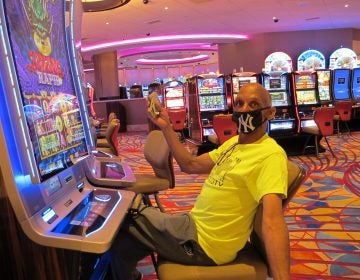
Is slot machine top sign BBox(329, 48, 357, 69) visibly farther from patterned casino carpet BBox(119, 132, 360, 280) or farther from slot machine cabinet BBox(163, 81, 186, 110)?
patterned casino carpet BBox(119, 132, 360, 280)

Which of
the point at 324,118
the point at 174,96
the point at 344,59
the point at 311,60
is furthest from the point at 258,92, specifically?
the point at 311,60

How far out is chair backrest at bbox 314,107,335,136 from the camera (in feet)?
17.9

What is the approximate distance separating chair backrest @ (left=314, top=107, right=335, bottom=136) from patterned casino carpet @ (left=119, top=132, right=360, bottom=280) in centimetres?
43

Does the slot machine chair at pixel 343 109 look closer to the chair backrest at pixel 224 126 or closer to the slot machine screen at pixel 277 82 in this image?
the slot machine screen at pixel 277 82

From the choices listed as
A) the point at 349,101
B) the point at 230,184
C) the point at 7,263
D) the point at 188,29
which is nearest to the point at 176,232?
the point at 230,184

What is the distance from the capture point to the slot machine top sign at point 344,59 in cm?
981

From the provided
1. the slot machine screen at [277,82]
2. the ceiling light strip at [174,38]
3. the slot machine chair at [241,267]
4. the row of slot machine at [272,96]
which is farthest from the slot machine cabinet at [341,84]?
the slot machine chair at [241,267]

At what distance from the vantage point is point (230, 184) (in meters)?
1.39

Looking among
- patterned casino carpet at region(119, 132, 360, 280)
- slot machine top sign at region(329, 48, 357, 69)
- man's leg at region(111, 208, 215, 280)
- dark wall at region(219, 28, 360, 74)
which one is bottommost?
patterned casino carpet at region(119, 132, 360, 280)

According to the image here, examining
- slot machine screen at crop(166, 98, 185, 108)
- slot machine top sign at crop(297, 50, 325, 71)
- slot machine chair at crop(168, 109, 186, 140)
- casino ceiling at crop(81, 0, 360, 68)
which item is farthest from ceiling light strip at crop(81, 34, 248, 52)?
slot machine chair at crop(168, 109, 186, 140)

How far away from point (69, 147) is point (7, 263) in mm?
417

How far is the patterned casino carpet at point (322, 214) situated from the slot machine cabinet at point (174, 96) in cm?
333

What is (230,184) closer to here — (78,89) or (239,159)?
(239,159)

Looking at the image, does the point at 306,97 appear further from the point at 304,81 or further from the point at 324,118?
the point at 324,118
